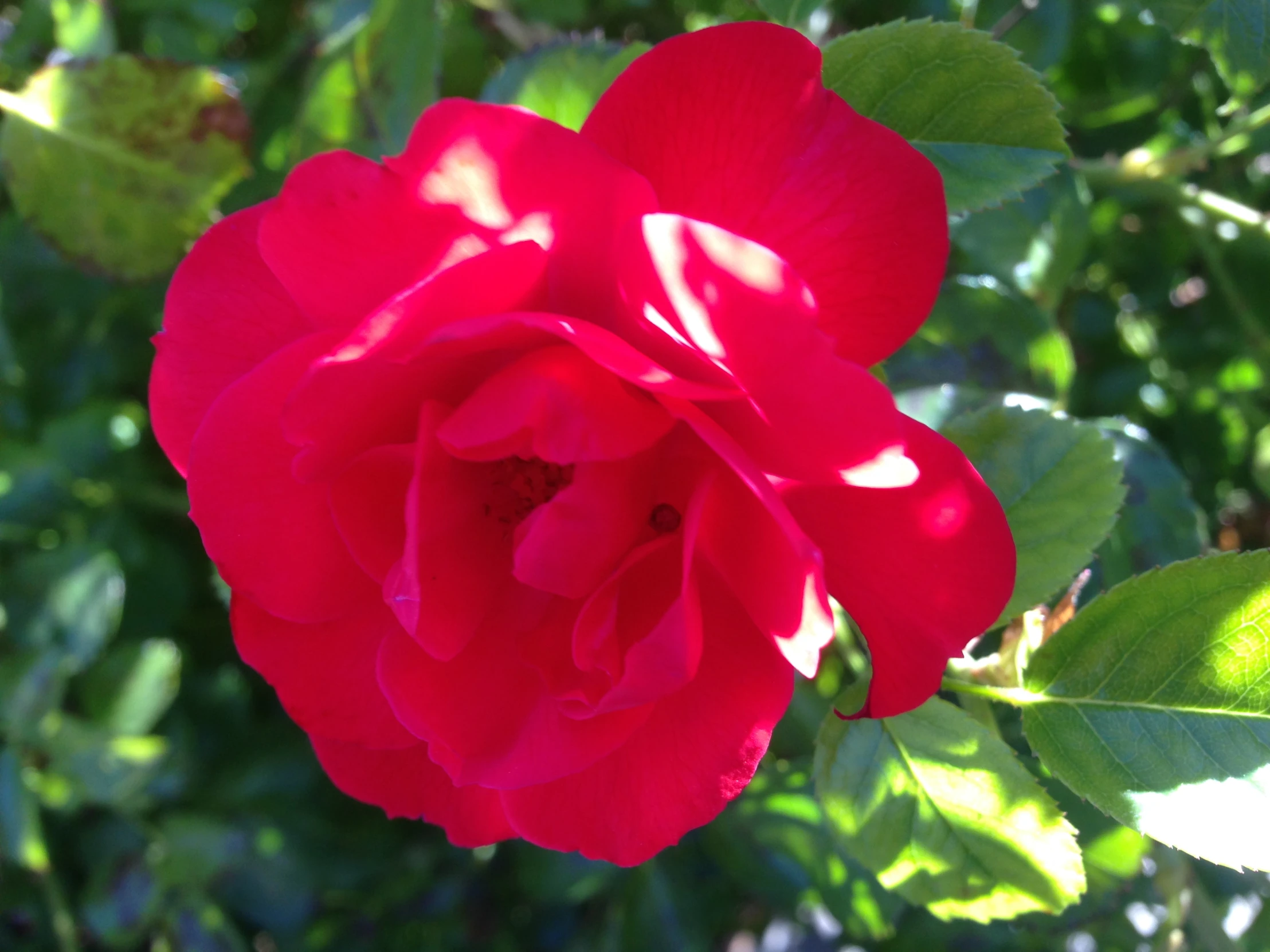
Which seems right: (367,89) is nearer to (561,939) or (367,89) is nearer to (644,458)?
(644,458)

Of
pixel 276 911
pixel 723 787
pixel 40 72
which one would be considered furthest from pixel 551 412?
pixel 276 911

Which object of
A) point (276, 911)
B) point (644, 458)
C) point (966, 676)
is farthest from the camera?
point (276, 911)

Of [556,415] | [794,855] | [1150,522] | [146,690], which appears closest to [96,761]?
[146,690]

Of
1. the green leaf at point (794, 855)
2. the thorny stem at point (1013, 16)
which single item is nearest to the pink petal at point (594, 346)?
the green leaf at point (794, 855)

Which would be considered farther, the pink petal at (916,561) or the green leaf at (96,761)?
the green leaf at (96,761)

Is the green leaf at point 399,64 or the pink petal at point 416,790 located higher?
the green leaf at point 399,64

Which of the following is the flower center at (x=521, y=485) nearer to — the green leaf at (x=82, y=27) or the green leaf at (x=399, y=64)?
the green leaf at (x=399, y=64)
